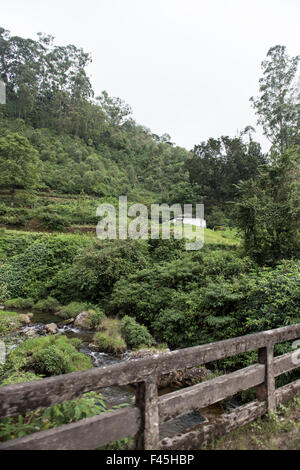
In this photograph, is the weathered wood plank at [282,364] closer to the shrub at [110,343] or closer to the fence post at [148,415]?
the fence post at [148,415]

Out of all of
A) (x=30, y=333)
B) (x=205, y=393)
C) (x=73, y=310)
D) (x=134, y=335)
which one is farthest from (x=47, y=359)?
(x=205, y=393)

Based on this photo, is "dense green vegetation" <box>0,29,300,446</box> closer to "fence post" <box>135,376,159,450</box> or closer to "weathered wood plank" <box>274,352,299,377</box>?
"fence post" <box>135,376,159,450</box>

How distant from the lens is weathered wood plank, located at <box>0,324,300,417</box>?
174 cm

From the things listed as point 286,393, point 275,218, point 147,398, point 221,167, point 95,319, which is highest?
point 221,167

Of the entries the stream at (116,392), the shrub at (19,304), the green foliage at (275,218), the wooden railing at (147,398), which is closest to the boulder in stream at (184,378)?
the stream at (116,392)

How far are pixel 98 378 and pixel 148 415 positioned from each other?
511 mm

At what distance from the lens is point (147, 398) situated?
217 centimetres

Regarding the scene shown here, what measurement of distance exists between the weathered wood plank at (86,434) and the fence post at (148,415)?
0.17ft

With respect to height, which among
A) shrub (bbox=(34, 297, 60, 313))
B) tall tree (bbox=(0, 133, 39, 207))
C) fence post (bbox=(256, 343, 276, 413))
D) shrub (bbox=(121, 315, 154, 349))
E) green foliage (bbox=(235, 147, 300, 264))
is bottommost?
shrub (bbox=(34, 297, 60, 313))

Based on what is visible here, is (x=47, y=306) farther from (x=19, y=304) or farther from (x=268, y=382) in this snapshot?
(x=268, y=382)

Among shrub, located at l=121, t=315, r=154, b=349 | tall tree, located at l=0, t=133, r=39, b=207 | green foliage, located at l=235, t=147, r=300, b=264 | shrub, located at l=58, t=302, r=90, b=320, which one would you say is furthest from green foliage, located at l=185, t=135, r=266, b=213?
shrub, located at l=121, t=315, r=154, b=349

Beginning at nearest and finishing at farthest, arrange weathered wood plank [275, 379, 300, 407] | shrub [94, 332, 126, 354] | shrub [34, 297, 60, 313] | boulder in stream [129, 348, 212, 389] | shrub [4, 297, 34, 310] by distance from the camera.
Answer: weathered wood plank [275, 379, 300, 407], boulder in stream [129, 348, 212, 389], shrub [94, 332, 126, 354], shrub [34, 297, 60, 313], shrub [4, 297, 34, 310]

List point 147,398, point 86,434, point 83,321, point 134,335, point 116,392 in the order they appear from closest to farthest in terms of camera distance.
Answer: point 86,434
point 147,398
point 116,392
point 134,335
point 83,321
